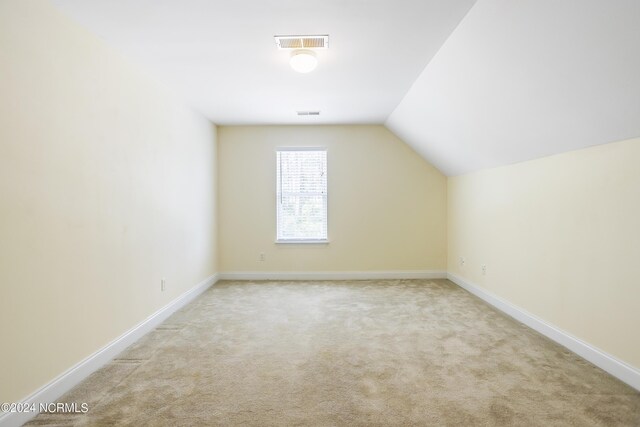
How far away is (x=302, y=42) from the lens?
286 centimetres

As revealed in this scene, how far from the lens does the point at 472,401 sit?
2.19 meters

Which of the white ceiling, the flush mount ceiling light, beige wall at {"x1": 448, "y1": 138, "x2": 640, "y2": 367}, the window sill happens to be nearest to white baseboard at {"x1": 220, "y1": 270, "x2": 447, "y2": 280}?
the window sill

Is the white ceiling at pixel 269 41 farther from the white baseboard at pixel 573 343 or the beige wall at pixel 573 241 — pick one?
the white baseboard at pixel 573 343

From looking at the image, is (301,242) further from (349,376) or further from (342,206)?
(349,376)

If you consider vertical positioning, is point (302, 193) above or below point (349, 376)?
above

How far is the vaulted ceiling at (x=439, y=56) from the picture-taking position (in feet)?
6.81

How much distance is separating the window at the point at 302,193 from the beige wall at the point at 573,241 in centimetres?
243

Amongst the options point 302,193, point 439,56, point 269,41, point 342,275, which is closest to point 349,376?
point 269,41

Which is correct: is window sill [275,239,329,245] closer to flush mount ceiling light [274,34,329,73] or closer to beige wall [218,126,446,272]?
beige wall [218,126,446,272]

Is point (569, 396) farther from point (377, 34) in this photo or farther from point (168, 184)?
point (168, 184)

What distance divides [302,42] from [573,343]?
10.6 feet

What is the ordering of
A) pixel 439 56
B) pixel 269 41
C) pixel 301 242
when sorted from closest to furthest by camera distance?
pixel 269 41, pixel 439 56, pixel 301 242

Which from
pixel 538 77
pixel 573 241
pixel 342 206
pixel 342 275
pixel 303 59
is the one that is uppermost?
pixel 303 59

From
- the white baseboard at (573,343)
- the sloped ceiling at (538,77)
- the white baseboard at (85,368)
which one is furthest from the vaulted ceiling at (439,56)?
the white baseboard at (85,368)
